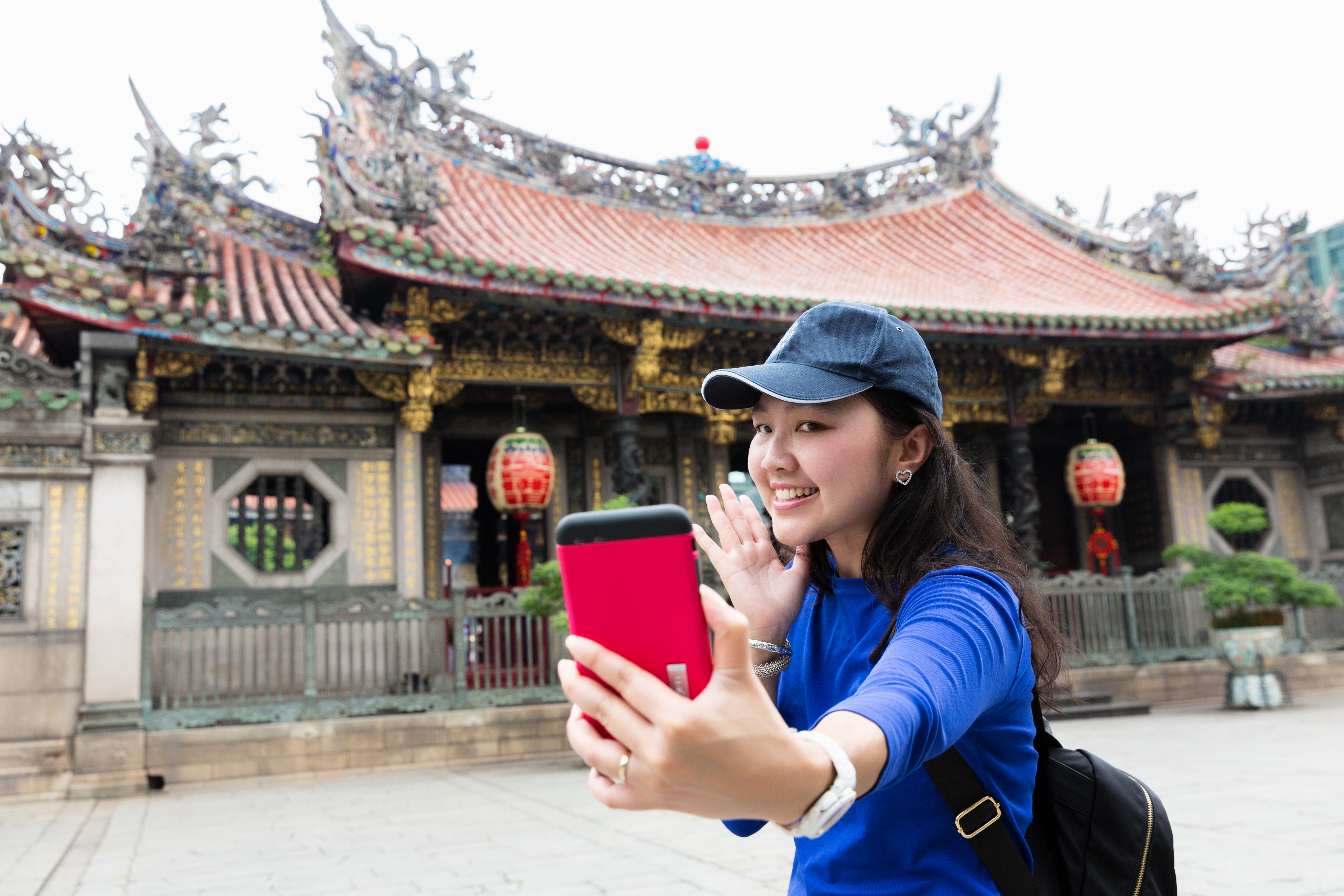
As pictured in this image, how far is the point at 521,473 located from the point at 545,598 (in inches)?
52.4

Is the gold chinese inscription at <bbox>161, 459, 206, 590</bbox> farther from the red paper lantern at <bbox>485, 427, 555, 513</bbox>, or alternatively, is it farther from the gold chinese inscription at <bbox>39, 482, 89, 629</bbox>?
the red paper lantern at <bbox>485, 427, 555, 513</bbox>

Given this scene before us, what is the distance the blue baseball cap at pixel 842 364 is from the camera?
1230 mm

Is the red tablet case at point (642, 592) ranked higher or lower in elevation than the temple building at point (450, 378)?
lower

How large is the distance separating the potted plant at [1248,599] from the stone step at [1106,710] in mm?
1027

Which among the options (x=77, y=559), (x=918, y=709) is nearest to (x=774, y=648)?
(x=918, y=709)

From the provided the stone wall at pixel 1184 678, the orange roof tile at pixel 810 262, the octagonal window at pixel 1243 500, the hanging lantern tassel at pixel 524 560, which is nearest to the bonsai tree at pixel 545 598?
the hanging lantern tassel at pixel 524 560

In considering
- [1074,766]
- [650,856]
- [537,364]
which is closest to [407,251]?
[537,364]

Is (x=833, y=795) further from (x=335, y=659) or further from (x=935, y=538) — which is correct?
(x=335, y=659)

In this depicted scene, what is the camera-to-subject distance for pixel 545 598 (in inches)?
332

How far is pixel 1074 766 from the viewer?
4.25ft

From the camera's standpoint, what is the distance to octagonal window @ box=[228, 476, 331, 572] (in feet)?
29.8

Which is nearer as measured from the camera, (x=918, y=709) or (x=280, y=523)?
(x=918, y=709)

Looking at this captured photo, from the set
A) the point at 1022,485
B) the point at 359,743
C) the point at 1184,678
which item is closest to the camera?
the point at 359,743

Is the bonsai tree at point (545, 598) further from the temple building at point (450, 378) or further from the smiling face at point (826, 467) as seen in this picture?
the smiling face at point (826, 467)
